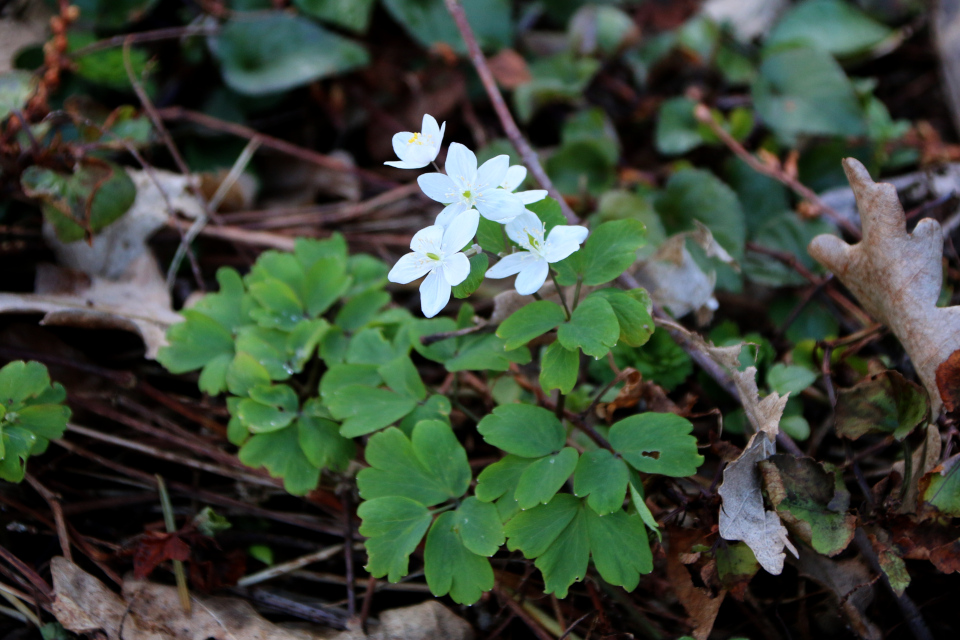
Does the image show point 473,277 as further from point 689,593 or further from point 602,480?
point 689,593

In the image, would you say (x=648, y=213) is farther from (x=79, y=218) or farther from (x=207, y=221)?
Answer: (x=79, y=218)

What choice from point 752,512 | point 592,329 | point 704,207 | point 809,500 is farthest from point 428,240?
point 704,207

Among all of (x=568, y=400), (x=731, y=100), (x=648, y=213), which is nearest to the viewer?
(x=568, y=400)

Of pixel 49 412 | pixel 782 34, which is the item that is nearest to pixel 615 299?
pixel 49 412

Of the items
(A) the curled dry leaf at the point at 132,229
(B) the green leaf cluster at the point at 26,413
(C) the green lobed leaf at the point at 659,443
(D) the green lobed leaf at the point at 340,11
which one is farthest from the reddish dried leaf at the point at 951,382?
(D) the green lobed leaf at the point at 340,11

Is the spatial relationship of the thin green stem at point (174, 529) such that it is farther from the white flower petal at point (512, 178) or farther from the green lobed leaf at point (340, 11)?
the green lobed leaf at point (340, 11)
